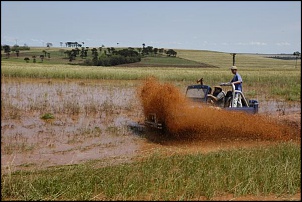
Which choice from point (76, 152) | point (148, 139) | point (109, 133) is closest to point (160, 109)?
point (148, 139)

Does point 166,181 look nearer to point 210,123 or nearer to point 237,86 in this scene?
point 210,123

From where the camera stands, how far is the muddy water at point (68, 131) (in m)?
9.30

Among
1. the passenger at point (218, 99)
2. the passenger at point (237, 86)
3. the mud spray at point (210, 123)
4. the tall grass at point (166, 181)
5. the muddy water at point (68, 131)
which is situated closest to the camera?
the tall grass at point (166, 181)

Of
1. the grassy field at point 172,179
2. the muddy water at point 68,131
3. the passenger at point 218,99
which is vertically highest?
the passenger at point 218,99

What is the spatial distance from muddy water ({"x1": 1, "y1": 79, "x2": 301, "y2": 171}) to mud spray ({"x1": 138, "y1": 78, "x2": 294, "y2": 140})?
1.08 metres

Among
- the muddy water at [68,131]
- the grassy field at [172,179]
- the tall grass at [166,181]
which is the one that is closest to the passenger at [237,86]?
the muddy water at [68,131]

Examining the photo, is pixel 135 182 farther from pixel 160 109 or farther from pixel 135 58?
pixel 135 58

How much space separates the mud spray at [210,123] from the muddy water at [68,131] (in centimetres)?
108

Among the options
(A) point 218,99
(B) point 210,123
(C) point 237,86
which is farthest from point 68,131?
(C) point 237,86

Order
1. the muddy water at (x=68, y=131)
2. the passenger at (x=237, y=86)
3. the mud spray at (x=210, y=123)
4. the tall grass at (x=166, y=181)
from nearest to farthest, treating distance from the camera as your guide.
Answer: the tall grass at (x=166, y=181)
the muddy water at (x=68, y=131)
the mud spray at (x=210, y=123)
the passenger at (x=237, y=86)

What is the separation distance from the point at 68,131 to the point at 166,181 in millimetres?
6825

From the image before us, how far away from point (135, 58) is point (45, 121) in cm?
5568

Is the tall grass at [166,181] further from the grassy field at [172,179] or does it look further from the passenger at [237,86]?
the passenger at [237,86]

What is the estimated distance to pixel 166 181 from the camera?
624cm
